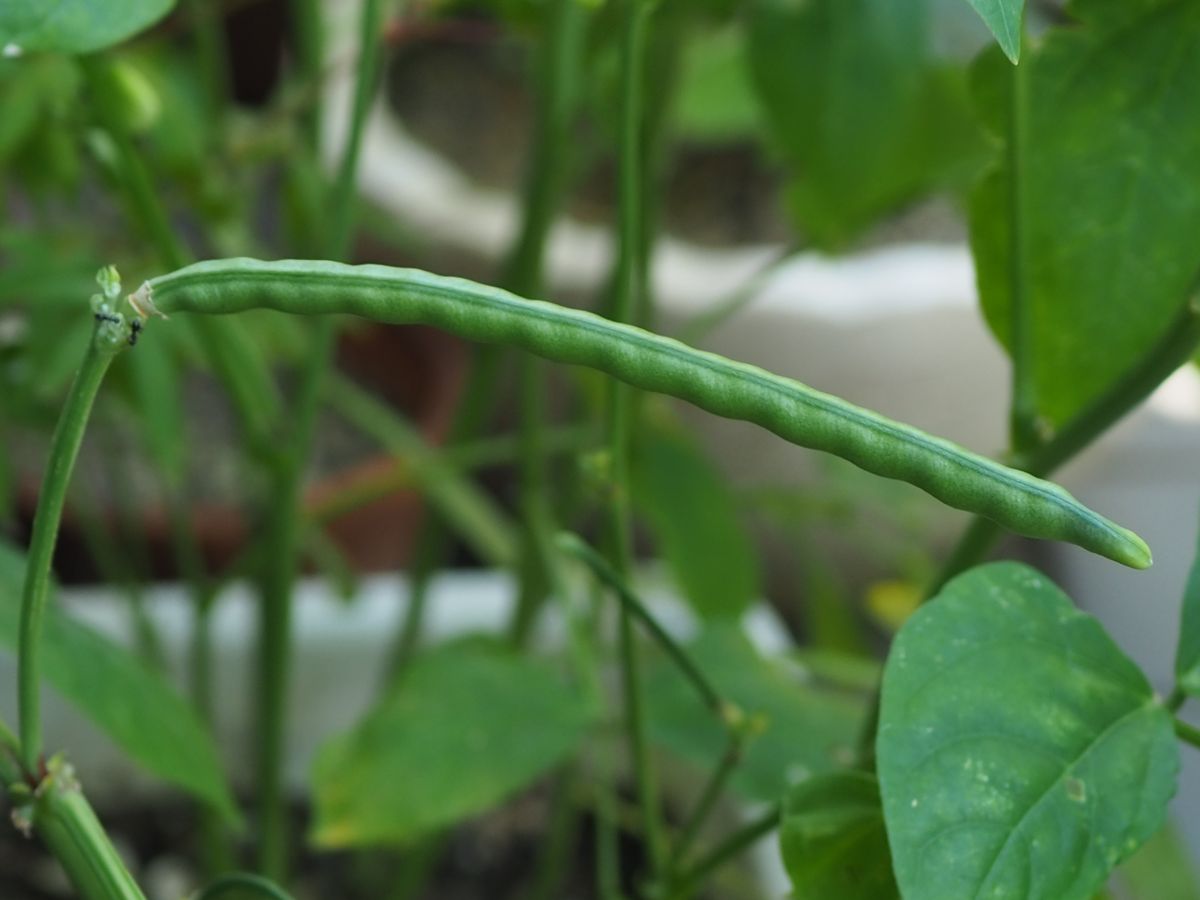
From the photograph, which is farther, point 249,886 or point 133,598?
point 133,598

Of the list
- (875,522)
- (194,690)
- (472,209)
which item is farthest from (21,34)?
(875,522)

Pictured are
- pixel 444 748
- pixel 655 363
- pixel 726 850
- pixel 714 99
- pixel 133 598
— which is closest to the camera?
pixel 655 363

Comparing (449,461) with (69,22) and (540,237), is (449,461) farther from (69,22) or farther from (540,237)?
(69,22)

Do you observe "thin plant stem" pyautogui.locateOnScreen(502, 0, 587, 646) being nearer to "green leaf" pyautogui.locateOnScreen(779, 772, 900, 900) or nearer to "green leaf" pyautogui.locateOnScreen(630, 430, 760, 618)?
"green leaf" pyautogui.locateOnScreen(630, 430, 760, 618)

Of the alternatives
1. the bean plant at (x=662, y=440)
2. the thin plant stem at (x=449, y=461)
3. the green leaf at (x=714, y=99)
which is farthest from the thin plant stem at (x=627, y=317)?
the green leaf at (x=714, y=99)

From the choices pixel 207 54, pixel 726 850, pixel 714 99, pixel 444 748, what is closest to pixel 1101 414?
pixel 726 850

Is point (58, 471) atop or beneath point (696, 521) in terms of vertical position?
atop

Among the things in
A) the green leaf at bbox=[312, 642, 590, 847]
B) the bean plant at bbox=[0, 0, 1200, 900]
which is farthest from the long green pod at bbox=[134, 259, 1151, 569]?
the green leaf at bbox=[312, 642, 590, 847]
